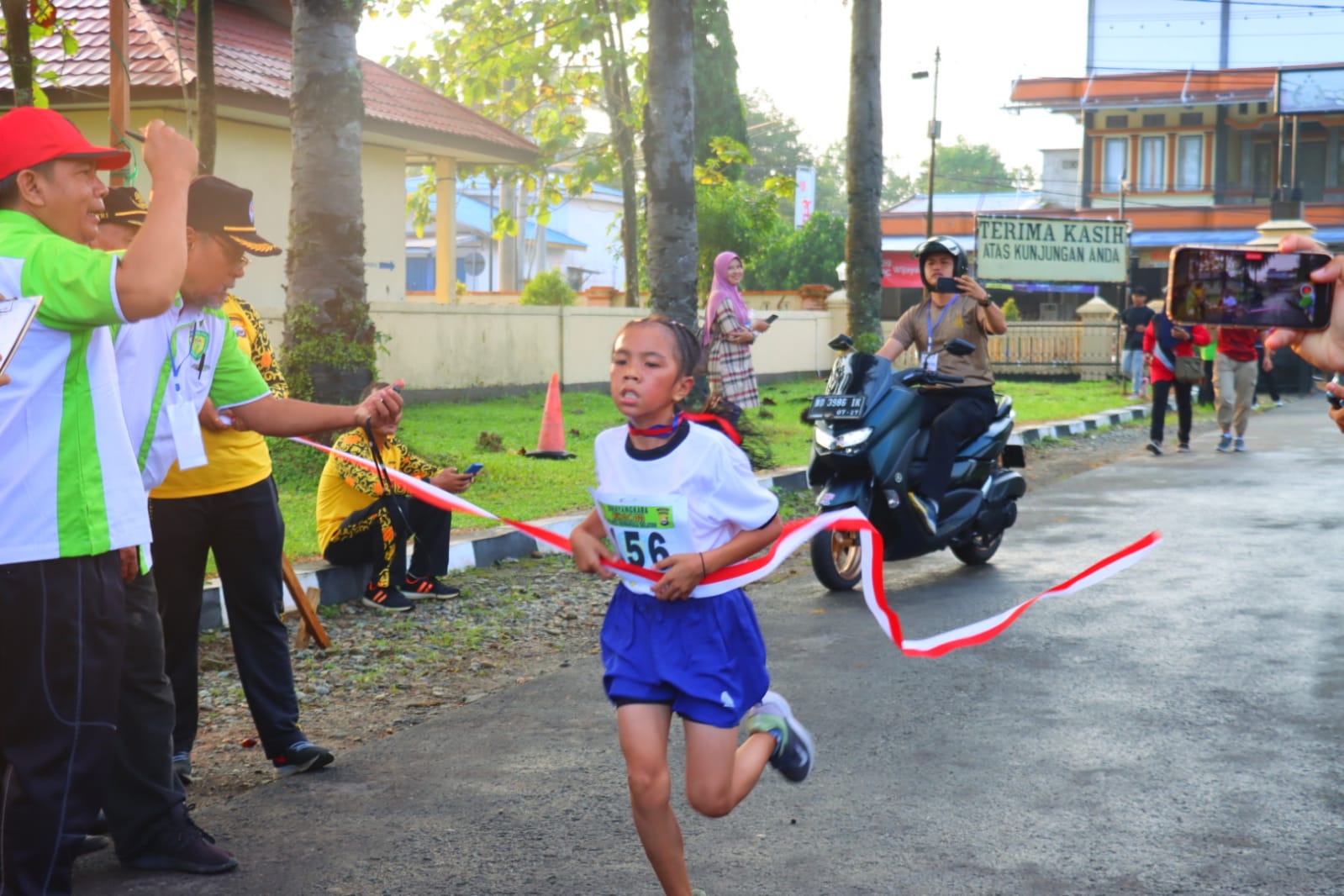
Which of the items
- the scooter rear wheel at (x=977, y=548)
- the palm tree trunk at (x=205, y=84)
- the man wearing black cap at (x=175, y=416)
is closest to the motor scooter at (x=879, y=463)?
the scooter rear wheel at (x=977, y=548)

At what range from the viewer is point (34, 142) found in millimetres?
3332

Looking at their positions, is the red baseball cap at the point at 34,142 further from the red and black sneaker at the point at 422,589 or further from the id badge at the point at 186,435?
the red and black sneaker at the point at 422,589

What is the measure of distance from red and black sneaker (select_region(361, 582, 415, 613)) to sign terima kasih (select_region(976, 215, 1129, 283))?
20057mm

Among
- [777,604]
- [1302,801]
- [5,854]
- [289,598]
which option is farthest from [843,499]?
[5,854]

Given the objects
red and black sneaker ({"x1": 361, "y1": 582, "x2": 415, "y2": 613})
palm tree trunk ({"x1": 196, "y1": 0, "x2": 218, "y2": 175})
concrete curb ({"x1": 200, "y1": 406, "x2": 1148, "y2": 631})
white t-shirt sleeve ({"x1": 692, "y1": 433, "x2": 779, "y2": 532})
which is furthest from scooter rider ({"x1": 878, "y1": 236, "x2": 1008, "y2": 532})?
palm tree trunk ({"x1": 196, "y1": 0, "x2": 218, "y2": 175})

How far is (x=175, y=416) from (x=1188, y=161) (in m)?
46.4

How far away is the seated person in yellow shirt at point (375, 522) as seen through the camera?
7.61m

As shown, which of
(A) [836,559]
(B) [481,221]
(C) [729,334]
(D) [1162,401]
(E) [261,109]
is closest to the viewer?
(A) [836,559]

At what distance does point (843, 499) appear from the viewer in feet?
26.1

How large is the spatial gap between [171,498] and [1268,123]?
46033mm

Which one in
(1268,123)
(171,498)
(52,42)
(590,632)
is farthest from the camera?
(1268,123)

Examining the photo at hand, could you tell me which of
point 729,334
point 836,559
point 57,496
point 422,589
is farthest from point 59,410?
point 729,334

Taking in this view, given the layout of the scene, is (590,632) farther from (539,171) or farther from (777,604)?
(539,171)

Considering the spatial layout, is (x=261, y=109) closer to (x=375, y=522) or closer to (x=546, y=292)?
(x=546, y=292)
